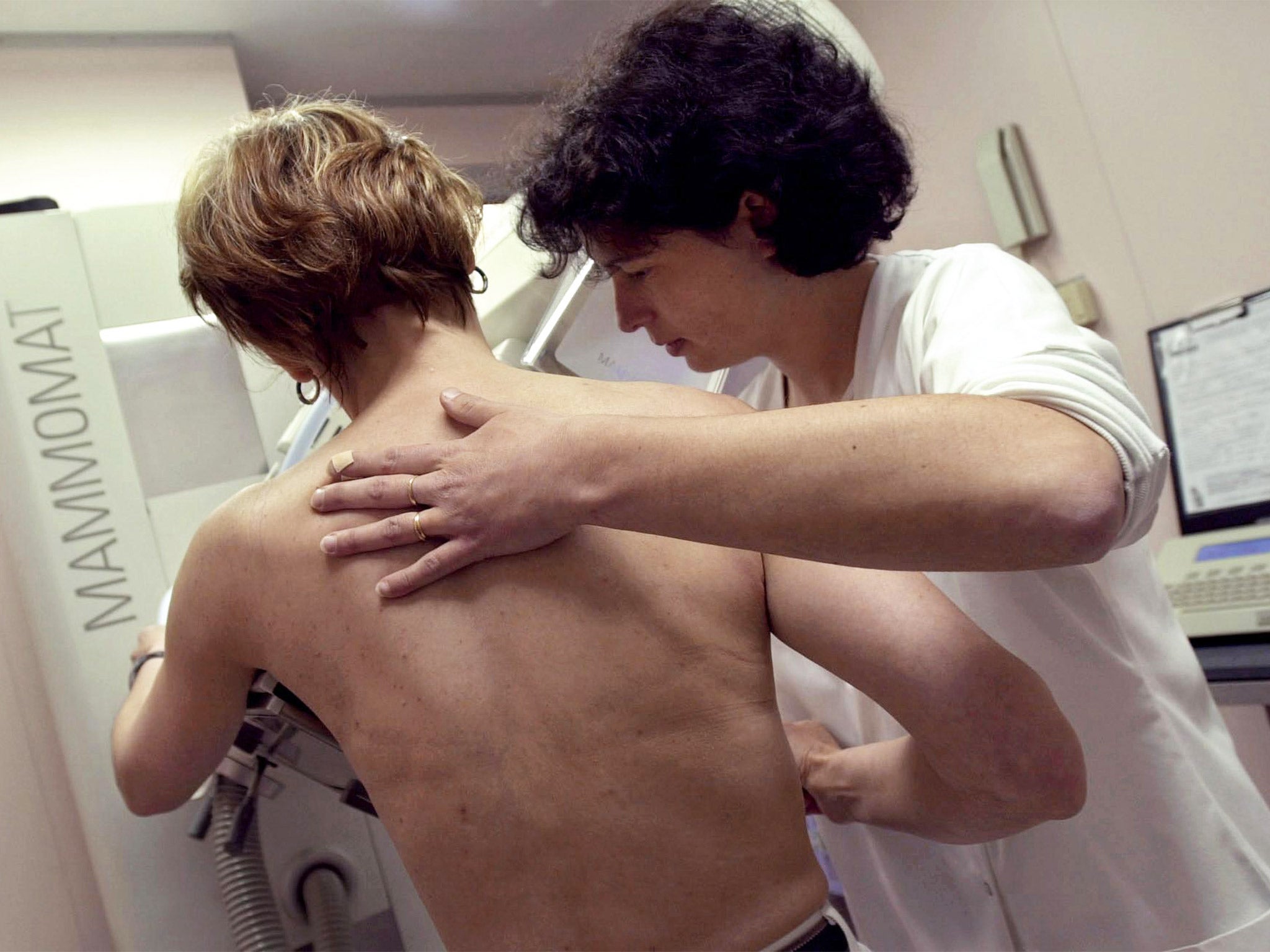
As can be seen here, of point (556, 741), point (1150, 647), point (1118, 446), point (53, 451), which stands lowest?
point (1150, 647)

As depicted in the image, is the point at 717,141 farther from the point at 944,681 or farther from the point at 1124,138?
the point at 1124,138

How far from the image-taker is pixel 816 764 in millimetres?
1340

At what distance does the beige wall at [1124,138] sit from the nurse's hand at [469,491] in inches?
62.8

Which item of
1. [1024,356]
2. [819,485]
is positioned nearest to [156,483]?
[819,485]

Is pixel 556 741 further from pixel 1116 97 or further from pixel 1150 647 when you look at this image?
pixel 1116 97

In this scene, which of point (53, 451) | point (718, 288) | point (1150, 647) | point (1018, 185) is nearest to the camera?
point (1150, 647)

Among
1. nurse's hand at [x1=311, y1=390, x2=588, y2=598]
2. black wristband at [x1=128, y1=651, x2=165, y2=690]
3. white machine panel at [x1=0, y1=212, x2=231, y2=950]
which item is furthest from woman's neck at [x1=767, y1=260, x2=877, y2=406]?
white machine panel at [x1=0, y1=212, x2=231, y2=950]

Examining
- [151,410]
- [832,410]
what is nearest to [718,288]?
[832,410]

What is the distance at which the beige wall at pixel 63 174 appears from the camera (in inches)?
70.6

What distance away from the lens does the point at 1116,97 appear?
2547 millimetres

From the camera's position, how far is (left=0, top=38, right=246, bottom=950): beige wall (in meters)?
1.79

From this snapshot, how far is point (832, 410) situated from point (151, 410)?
1.24 m

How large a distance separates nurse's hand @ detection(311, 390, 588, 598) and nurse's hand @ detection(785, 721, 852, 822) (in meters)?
0.55

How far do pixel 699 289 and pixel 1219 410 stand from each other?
1.65 m
